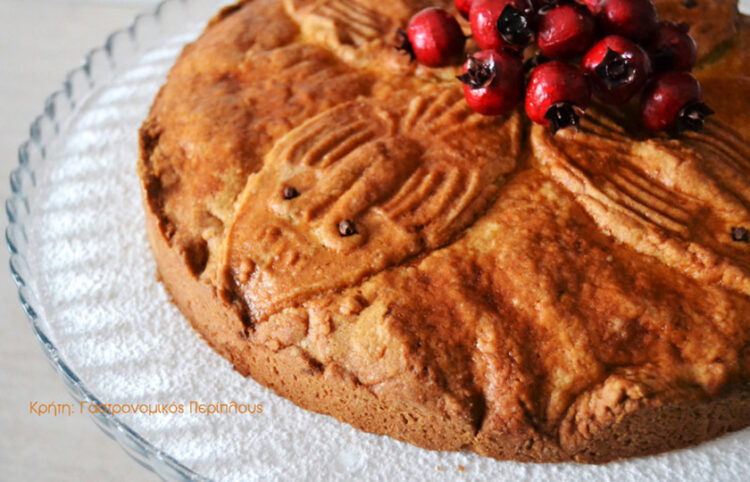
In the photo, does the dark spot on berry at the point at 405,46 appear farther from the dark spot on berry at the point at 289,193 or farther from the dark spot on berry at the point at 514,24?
the dark spot on berry at the point at 289,193

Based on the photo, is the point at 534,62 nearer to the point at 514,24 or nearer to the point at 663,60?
the point at 514,24

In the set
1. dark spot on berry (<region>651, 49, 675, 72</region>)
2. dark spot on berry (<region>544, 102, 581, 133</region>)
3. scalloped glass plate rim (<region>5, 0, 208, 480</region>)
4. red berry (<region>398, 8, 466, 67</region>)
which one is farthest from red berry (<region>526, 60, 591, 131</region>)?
scalloped glass plate rim (<region>5, 0, 208, 480</region>)

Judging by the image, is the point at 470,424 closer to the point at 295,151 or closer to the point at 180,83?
the point at 295,151

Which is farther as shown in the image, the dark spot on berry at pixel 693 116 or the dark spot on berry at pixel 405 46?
the dark spot on berry at pixel 405 46

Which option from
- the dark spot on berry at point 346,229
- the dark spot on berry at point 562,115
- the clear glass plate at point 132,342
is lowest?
the clear glass plate at point 132,342

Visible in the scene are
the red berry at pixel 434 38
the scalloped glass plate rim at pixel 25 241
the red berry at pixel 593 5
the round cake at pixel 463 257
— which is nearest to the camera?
the round cake at pixel 463 257

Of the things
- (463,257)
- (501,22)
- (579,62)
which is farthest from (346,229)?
(579,62)

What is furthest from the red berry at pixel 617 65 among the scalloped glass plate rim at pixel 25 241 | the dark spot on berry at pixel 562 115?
the scalloped glass plate rim at pixel 25 241
